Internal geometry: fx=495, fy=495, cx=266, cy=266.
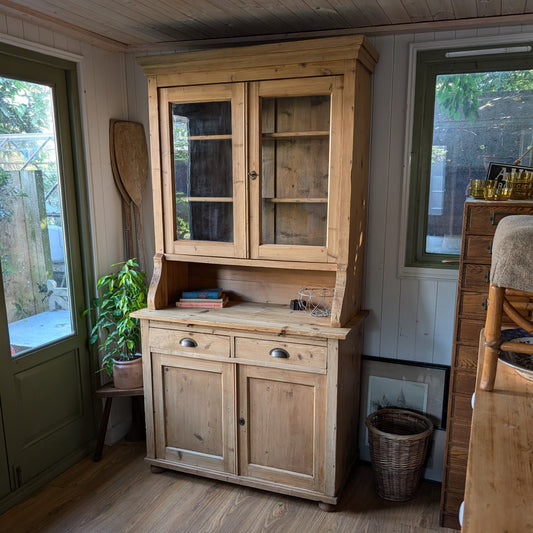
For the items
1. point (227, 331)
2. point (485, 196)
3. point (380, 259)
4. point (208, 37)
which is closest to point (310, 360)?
point (227, 331)

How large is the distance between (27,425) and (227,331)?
3.61 feet

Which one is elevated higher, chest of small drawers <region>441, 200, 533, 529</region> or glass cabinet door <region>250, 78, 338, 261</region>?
glass cabinet door <region>250, 78, 338, 261</region>

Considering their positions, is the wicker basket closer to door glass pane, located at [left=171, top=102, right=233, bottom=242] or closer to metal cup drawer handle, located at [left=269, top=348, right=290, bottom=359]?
metal cup drawer handle, located at [left=269, top=348, right=290, bottom=359]

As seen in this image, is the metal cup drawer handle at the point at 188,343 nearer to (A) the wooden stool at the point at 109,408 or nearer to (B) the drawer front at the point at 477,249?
(A) the wooden stool at the point at 109,408

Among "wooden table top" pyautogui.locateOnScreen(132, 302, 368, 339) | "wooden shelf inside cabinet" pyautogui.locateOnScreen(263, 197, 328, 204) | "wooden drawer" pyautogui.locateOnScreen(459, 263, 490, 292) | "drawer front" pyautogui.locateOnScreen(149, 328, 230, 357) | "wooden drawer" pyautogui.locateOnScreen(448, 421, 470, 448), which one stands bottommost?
"wooden drawer" pyautogui.locateOnScreen(448, 421, 470, 448)

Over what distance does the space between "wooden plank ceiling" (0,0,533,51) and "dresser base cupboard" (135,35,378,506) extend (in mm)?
148

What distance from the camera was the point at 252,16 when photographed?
2182 millimetres

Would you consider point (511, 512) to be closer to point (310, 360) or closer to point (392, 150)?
point (310, 360)

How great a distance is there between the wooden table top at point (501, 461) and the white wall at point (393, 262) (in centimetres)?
130

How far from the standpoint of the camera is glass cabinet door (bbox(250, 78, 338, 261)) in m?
2.23

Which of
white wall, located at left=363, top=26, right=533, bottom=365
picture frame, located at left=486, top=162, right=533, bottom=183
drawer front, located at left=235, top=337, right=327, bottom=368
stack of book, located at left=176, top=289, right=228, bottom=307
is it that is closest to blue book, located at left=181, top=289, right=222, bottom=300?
stack of book, located at left=176, top=289, right=228, bottom=307

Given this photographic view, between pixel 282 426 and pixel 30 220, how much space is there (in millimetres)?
1578

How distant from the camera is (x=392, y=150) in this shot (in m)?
2.43

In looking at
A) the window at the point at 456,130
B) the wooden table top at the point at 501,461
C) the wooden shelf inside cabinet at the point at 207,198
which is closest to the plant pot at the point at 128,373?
the wooden shelf inside cabinet at the point at 207,198
